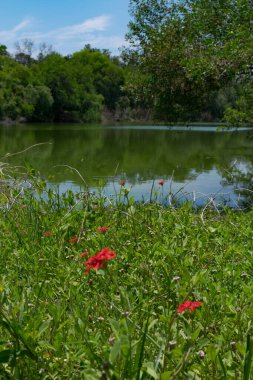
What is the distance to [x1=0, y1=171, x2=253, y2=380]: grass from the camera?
5.66 feet

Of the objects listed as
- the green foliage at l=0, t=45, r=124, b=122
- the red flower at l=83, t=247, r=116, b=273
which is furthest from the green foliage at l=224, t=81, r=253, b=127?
the green foliage at l=0, t=45, r=124, b=122

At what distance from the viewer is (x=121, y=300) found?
1.90 metres

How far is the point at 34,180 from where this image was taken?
552 centimetres

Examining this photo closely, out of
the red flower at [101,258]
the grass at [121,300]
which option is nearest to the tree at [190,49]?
the grass at [121,300]

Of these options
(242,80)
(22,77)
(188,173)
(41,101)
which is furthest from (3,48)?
(242,80)

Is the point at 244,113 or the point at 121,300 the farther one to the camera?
the point at 244,113

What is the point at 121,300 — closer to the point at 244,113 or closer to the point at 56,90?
the point at 244,113

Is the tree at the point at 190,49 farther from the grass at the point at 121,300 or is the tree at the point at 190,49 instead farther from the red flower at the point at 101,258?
the red flower at the point at 101,258

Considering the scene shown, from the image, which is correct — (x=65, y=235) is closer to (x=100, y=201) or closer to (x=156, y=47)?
(x=100, y=201)

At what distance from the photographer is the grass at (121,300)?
1725 mm

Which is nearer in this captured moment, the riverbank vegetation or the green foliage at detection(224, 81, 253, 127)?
the riverbank vegetation

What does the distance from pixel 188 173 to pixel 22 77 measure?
2599 inches

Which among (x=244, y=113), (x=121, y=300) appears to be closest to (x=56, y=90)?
(x=244, y=113)

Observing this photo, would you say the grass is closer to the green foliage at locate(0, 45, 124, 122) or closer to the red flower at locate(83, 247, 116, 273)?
the red flower at locate(83, 247, 116, 273)
